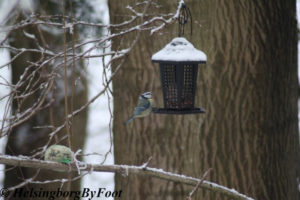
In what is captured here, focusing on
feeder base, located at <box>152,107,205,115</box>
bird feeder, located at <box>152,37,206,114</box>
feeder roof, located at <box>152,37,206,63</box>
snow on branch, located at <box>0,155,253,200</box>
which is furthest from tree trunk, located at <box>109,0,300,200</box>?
snow on branch, located at <box>0,155,253,200</box>

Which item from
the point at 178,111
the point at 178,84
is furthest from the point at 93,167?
the point at 178,84

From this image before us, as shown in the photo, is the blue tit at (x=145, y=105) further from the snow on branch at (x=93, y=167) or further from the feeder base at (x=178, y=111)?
the snow on branch at (x=93, y=167)

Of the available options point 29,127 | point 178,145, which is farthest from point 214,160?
point 29,127

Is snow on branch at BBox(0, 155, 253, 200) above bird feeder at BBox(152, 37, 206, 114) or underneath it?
underneath

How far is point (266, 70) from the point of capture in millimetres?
4324

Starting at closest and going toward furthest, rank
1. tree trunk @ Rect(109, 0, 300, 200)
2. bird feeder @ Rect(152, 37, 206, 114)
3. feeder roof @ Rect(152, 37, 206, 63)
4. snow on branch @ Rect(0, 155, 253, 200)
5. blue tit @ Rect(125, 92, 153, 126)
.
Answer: snow on branch @ Rect(0, 155, 253, 200), feeder roof @ Rect(152, 37, 206, 63), bird feeder @ Rect(152, 37, 206, 114), blue tit @ Rect(125, 92, 153, 126), tree trunk @ Rect(109, 0, 300, 200)

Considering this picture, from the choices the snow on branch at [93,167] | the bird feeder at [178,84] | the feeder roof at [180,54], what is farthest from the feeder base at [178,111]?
the snow on branch at [93,167]

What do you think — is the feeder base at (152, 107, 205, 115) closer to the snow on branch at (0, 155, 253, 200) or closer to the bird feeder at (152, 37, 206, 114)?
the bird feeder at (152, 37, 206, 114)

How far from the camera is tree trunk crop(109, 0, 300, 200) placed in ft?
14.0

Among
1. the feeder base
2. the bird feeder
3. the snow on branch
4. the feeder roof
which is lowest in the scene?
the snow on branch

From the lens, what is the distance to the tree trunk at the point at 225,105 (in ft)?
14.0

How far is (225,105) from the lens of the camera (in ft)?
14.0

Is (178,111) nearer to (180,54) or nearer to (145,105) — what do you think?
(145,105)

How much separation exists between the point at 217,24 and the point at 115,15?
999mm
